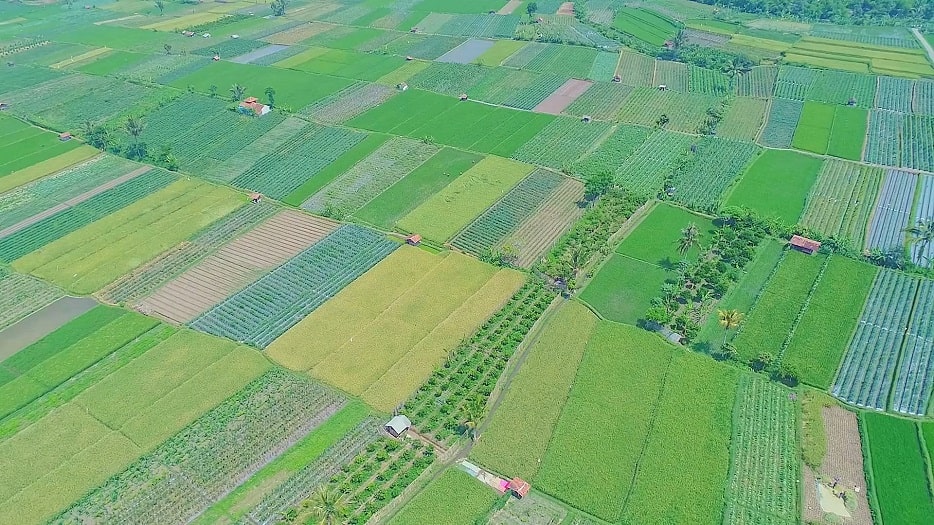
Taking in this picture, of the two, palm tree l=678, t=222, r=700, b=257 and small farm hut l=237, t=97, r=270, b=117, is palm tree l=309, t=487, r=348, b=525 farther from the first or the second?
small farm hut l=237, t=97, r=270, b=117

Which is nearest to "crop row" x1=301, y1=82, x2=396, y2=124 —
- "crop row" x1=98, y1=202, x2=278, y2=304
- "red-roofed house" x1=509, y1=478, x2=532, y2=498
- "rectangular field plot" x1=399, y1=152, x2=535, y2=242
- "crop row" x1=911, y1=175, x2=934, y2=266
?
"crop row" x1=98, y1=202, x2=278, y2=304

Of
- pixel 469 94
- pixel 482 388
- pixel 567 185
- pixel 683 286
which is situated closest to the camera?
pixel 482 388

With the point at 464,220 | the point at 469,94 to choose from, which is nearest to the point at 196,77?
the point at 469,94

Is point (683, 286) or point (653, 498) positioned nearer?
point (653, 498)

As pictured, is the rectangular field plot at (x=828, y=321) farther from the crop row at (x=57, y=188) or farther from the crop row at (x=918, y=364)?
the crop row at (x=57, y=188)

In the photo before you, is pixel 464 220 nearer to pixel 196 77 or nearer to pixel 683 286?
pixel 683 286

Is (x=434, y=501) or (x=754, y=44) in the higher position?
(x=754, y=44)
